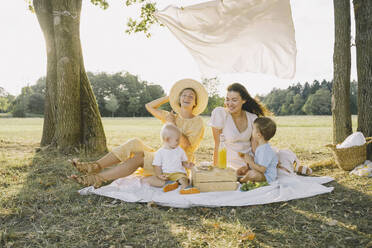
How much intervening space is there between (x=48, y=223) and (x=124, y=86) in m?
48.1

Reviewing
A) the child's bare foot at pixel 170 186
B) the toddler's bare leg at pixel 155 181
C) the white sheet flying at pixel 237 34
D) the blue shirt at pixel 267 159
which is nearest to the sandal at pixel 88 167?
the toddler's bare leg at pixel 155 181

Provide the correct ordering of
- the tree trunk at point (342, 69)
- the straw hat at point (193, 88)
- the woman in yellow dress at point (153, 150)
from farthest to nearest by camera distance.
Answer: the tree trunk at point (342, 69) → the straw hat at point (193, 88) → the woman in yellow dress at point (153, 150)

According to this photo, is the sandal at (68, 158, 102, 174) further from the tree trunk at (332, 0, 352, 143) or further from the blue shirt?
the tree trunk at (332, 0, 352, 143)

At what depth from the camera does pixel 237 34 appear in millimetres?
4164

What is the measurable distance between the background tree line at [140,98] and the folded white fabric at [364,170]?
29059 mm

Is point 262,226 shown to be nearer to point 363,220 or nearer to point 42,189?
point 363,220

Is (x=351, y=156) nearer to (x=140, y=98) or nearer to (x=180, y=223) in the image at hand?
(x=180, y=223)

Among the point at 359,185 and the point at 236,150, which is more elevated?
the point at 236,150

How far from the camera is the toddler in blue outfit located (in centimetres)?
346

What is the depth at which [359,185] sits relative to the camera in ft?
11.5

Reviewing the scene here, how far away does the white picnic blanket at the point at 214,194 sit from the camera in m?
2.95

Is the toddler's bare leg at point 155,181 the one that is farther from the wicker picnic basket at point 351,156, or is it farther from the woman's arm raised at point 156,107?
the wicker picnic basket at point 351,156

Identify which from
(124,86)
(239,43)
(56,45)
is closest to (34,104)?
(124,86)

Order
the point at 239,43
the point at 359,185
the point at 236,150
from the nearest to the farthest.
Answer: the point at 359,185 < the point at 236,150 < the point at 239,43
